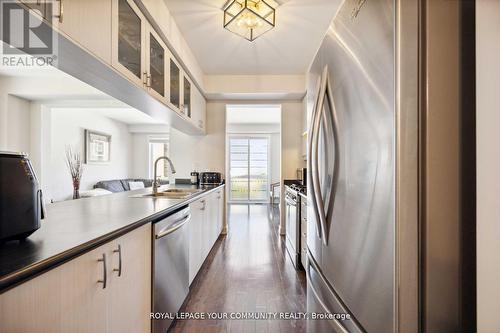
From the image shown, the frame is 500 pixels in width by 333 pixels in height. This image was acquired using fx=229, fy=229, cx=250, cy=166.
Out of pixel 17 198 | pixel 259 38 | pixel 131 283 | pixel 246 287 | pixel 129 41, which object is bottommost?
pixel 246 287

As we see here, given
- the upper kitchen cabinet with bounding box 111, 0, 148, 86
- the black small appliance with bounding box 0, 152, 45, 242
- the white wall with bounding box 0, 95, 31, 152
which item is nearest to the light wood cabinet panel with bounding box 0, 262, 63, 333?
the black small appliance with bounding box 0, 152, 45, 242

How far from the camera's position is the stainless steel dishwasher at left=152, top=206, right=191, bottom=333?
4.30 ft

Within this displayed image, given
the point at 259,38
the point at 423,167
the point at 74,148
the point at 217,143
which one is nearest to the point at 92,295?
the point at 423,167

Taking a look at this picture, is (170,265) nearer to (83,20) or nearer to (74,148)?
(83,20)

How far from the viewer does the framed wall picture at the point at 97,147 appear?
5387 mm

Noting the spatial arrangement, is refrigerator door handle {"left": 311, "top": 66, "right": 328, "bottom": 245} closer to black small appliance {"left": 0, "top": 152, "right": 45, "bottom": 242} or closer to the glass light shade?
black small appliance {"left": 0, "top": 152, "right": 45, "bottom": 242}

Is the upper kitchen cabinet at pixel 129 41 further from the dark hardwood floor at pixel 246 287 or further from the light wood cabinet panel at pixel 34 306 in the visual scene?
the dark hardwood floor at pixel 246 287

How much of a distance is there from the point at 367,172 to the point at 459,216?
0.23 m

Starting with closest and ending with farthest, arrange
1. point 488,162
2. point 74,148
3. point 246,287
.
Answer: point 488,162
point 246,287
point 74,148

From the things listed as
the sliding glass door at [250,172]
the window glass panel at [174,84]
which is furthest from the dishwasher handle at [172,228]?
the sliding glass door at [250,172]

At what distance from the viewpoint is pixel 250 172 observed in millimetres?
7914

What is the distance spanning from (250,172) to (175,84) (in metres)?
5.66

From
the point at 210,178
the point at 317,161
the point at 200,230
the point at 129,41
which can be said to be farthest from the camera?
the point at 210,178

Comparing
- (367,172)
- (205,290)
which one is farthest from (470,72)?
(205,290)
